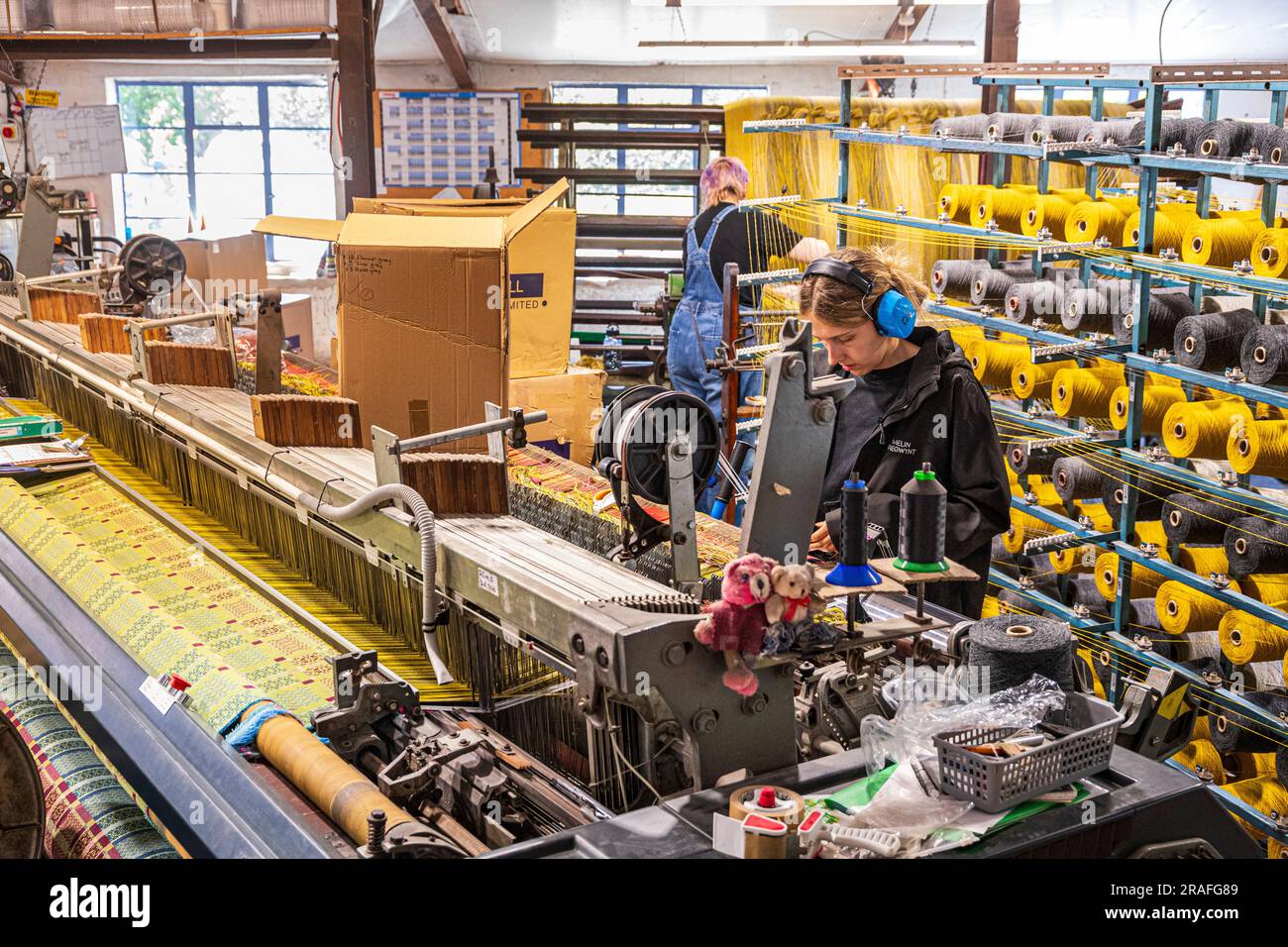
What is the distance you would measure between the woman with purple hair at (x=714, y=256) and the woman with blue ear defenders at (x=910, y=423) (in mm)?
3098

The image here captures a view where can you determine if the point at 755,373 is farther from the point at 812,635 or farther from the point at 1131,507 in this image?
the point at 812,635

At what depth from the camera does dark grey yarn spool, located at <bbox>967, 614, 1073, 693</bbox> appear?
1.71 m

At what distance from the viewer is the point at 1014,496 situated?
5059 mm

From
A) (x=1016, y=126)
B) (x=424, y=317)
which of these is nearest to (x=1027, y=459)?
(x=1016, y=126)

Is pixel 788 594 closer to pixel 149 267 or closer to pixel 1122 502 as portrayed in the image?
pixel 1122 502

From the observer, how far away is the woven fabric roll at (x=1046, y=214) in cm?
480

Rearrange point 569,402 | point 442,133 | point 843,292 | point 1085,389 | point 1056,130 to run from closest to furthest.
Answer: point 843,292
point 1085,389
point 1056,130
point 569,402
point 442,133

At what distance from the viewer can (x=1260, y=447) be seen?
3934mm

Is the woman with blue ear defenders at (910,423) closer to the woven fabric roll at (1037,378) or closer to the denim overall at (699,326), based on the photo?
the woven fabric roll at (1037,378)

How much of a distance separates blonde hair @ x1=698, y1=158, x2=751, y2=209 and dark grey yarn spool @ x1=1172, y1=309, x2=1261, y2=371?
2.64 metres

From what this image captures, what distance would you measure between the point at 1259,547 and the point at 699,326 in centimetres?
297

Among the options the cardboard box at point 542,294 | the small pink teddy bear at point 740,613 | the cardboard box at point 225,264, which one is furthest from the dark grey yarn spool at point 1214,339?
the cardboard box at point 225,264

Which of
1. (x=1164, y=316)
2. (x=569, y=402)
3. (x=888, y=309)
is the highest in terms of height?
(x=888, y=309)
